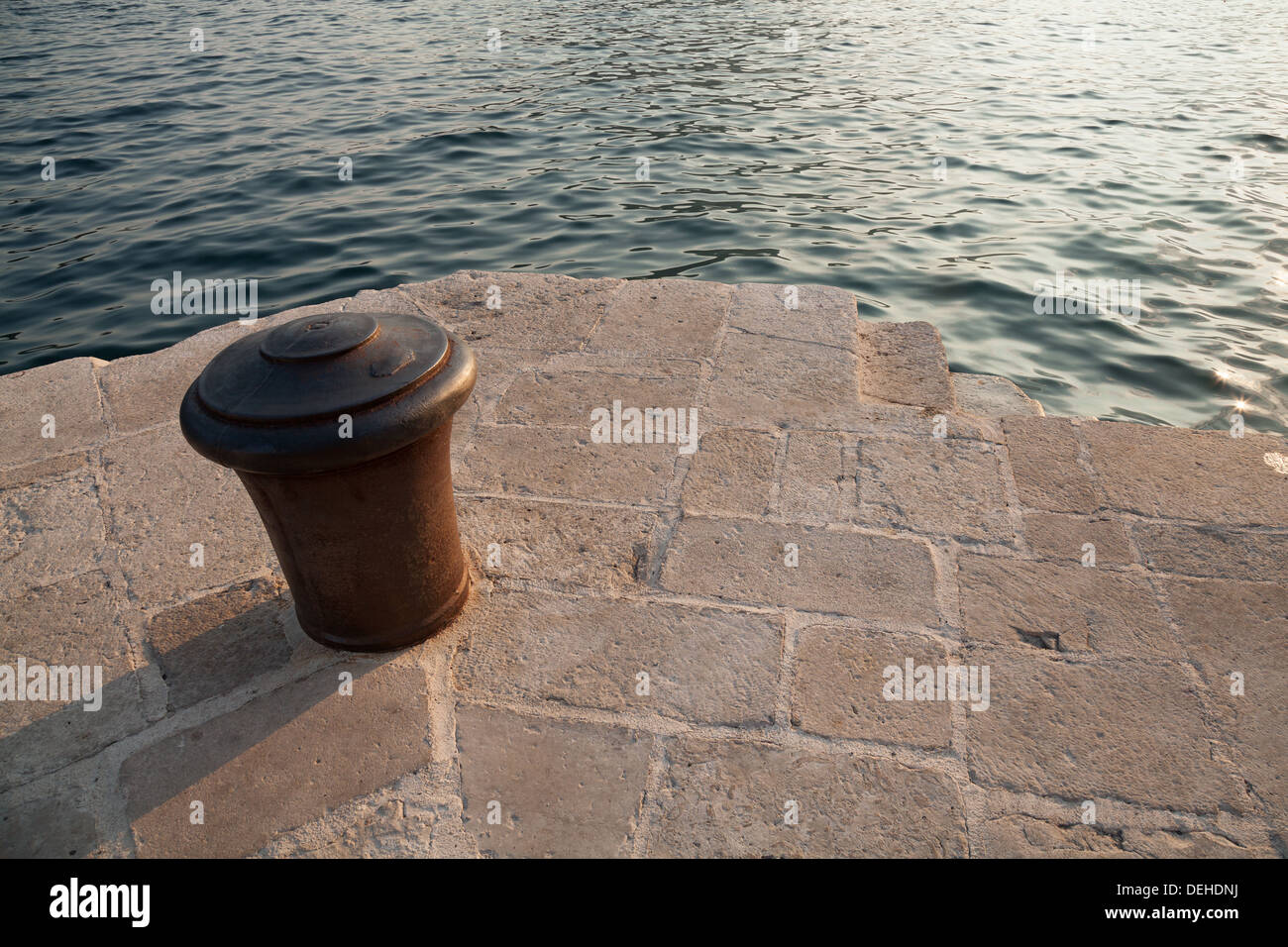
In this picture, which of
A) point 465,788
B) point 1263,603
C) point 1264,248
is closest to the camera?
point 465,788

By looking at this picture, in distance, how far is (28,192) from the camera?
28.7 ft

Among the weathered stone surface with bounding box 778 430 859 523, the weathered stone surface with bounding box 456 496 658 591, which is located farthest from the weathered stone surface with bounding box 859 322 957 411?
the weathered stone surface with bounding box 456 496 658 591

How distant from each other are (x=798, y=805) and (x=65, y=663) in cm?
227

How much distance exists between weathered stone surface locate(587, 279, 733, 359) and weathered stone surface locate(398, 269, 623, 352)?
0.32 feet

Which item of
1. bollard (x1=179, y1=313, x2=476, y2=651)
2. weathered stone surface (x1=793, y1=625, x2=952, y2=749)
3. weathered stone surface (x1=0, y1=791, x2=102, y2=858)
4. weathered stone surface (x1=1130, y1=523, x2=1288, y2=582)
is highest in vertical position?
bollard (x1=179, y1=313, x2=476, y2=651)

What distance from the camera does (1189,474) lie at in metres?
3.45

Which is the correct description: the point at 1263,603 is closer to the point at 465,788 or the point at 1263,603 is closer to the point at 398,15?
the point at 465,788

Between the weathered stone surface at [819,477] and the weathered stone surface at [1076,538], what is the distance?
25.4 inches

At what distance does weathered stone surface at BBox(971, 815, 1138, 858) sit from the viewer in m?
2.09

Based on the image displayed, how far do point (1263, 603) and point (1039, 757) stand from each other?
112 cm

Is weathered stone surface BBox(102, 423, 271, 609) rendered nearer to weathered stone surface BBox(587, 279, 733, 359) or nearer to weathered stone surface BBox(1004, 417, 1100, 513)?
weathered stone surface BBox(587, 279, 733, 359)

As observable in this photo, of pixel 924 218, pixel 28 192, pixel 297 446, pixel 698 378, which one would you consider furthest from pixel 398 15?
pixel 297 446

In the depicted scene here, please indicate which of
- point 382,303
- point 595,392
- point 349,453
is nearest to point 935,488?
point 595,392

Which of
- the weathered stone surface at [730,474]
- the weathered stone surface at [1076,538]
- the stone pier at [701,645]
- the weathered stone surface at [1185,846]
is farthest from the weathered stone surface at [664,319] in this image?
the weathered stone surface at [1185,846]
